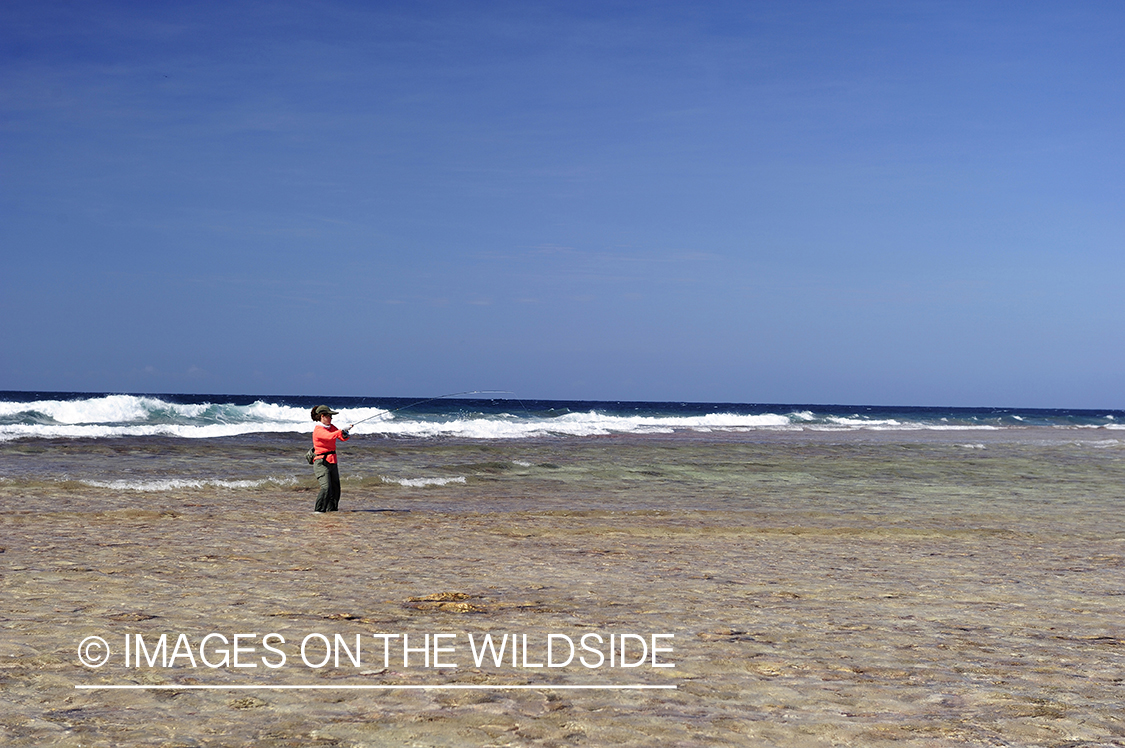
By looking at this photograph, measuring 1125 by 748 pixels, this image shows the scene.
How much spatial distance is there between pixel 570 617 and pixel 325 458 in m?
7.44

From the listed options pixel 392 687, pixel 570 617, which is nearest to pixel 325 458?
pixel 570 617

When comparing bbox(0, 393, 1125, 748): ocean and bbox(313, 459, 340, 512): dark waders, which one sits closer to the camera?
bbox(0, 393, 1125, 748): ocean

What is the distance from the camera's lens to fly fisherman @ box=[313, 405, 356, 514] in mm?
12742

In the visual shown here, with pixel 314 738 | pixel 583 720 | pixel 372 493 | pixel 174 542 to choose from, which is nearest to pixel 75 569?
pixel 174 542

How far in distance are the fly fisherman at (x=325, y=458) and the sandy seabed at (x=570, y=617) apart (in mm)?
317

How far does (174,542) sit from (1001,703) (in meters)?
8.03

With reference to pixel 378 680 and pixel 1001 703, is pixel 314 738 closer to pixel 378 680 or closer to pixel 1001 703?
pixel 378 680

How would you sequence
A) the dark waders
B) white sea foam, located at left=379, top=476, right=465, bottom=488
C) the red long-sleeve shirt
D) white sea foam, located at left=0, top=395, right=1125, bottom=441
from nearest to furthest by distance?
the red long-sleeve shirt < the dark waders < white sea foam, located at left=379, top=476, right=465, bottom=488 < white sea foam, located at left=0, top=395, right=1125, bottom=441

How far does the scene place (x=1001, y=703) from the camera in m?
4.45

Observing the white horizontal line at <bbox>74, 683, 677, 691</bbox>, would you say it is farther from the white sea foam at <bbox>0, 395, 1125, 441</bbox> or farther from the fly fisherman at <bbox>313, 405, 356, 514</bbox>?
the white sea foam at <bbox>0, 395, 1125, 441</bbox>

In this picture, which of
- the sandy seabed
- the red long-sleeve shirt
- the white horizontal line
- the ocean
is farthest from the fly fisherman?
the white horizontal line

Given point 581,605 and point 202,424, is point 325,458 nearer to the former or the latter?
point 581,605

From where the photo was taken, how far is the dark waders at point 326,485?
12922 millimetres

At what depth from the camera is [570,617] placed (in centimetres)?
630
